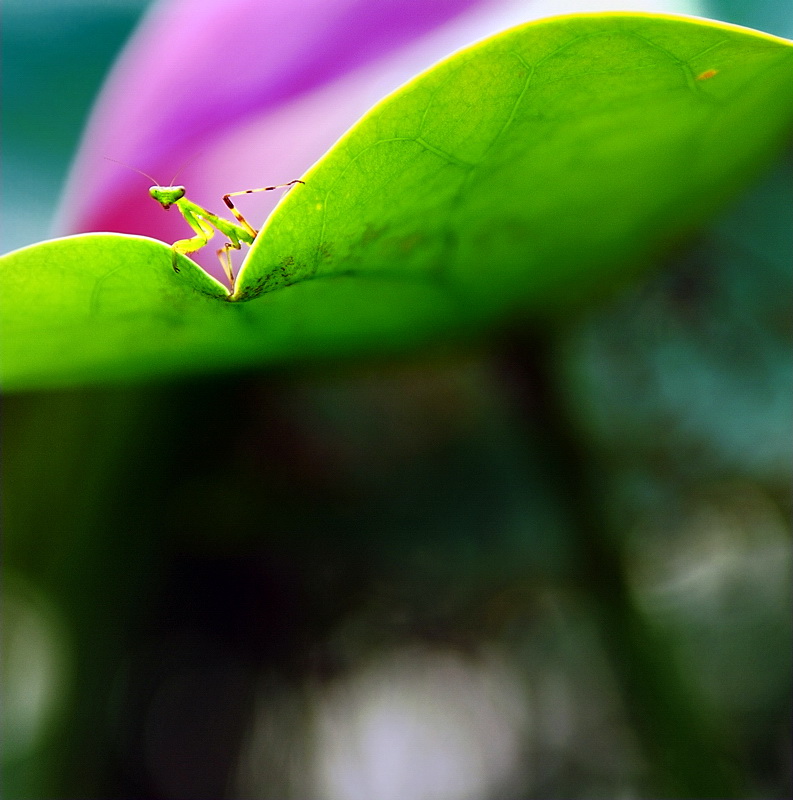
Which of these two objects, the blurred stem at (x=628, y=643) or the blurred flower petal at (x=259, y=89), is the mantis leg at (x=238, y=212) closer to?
the blurred flower petal at (x=259, y=89)

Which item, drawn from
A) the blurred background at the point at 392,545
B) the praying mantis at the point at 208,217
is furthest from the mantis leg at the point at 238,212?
the blurred background at the point at 392,545

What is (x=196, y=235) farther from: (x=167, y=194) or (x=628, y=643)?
(x=628, y=643)

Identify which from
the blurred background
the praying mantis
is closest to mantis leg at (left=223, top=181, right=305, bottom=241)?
the praying mantis

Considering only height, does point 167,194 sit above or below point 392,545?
above

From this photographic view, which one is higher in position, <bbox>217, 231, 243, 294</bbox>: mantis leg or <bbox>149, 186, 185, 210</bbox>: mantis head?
<bbox>149, 186, 185, 210</bbox>: mantis head

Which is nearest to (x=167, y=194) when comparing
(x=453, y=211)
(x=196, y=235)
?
(x=196, y=235)

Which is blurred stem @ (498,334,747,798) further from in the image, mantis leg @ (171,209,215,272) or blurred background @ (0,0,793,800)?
mantis leg @ (171,209,215,272)

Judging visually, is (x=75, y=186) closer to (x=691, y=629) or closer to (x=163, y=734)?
(x=163, y=734)
